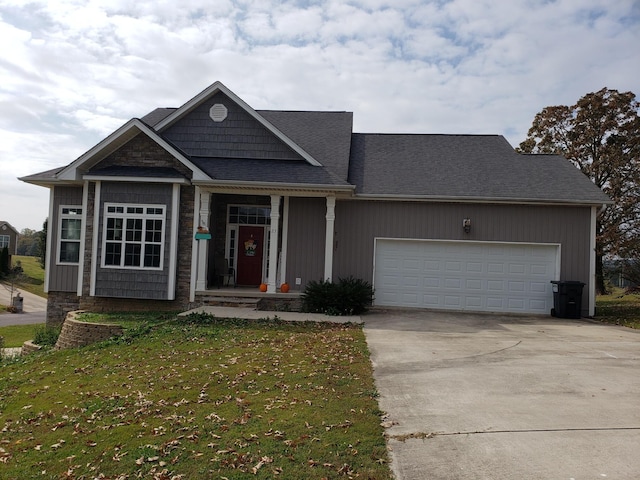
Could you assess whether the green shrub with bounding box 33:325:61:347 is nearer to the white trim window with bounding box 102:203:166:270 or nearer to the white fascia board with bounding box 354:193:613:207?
the white trim window with bounding box 102:203:166:270

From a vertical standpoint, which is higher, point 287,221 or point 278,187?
point 278,187

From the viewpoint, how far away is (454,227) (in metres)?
15.2

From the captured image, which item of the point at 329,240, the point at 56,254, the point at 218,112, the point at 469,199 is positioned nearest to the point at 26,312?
the point at 56,254

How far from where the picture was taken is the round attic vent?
15.8 m

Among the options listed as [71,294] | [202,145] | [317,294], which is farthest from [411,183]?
[71,294]

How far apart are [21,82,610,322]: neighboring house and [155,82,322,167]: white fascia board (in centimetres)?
4

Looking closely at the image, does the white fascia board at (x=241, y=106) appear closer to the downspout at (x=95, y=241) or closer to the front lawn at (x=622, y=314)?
the downspout at (x=95, y=241)

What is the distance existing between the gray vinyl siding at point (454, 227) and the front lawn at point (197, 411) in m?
5.52

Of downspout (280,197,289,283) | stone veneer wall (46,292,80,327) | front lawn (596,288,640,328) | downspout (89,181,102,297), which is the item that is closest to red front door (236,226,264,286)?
downspout (280,197,289,283)

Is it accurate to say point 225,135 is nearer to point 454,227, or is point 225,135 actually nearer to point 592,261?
point 454,227

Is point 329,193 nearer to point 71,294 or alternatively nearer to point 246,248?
point 246,248

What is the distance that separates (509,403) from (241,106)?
1197cm

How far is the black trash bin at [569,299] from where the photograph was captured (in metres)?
14.4

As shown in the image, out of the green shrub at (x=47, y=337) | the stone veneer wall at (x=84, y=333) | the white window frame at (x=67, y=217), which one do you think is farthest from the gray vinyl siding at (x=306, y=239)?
the green shrub at (x=47, y=337)
